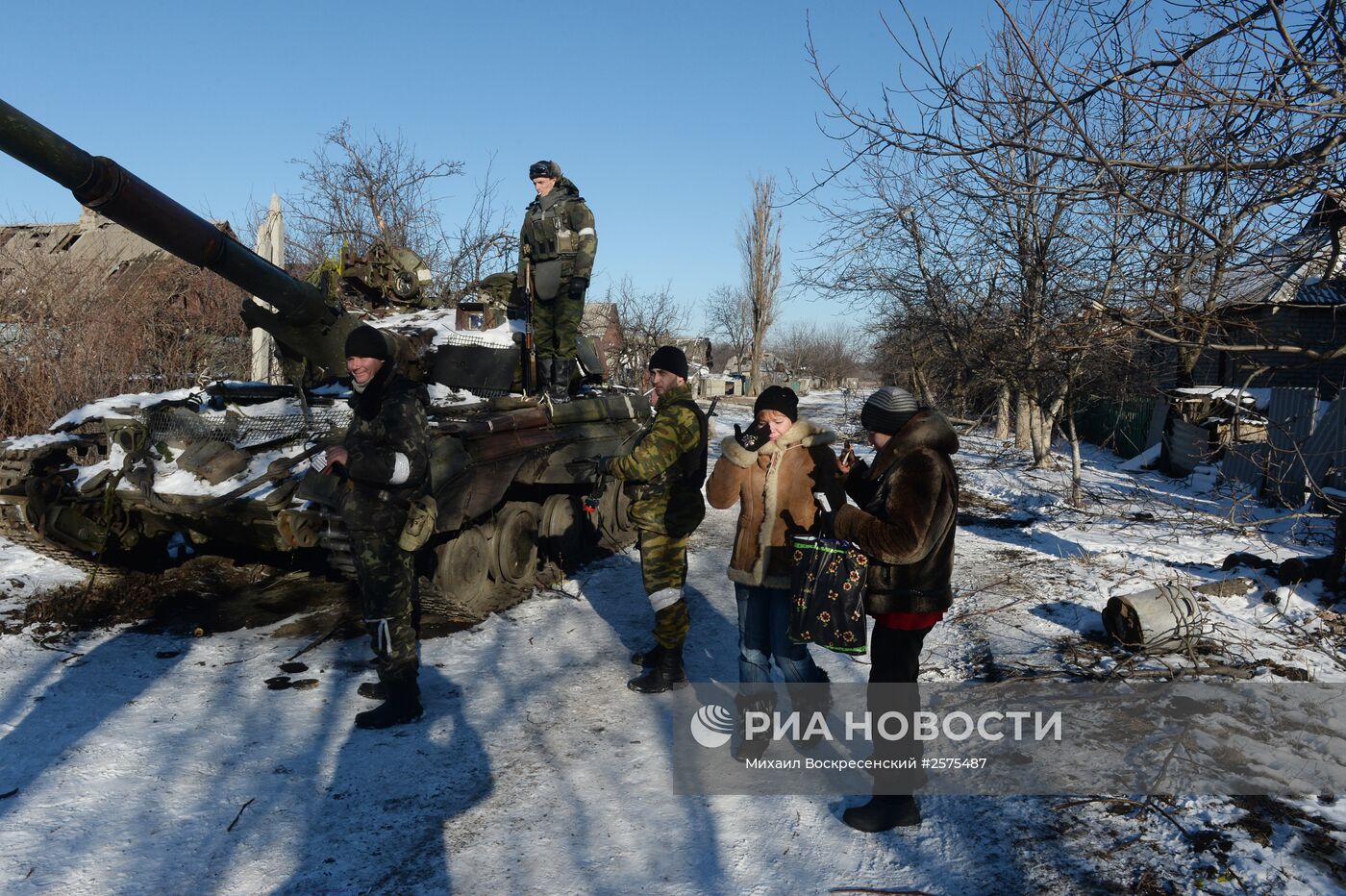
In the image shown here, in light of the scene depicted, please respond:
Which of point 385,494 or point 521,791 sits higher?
point 385,494

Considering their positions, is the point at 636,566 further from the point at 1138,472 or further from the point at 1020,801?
the point at 1138,472

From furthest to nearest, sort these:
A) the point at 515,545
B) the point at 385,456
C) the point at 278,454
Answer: the point at 515,545, the point at 278,454, the point at 385,456

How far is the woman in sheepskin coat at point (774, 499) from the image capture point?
393 cm

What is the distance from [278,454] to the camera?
241 inches

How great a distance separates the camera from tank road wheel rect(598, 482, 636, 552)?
843cm

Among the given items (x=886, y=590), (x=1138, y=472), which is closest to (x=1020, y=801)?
(x=886, y=590)

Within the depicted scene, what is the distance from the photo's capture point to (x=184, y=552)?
7191 millimetres

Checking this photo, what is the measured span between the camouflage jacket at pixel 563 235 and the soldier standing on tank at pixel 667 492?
2900 millimetres

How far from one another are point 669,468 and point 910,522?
68.4 inches

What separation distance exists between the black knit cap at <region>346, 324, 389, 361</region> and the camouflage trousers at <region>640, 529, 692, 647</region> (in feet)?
5.39

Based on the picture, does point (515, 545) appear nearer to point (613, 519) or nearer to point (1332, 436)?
point (613, 519)


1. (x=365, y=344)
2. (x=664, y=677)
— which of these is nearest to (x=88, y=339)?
(x=365, y=344)

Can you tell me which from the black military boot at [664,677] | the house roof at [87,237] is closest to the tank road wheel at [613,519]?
the black military boot at [664,677]

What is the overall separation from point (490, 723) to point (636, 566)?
3.75m
